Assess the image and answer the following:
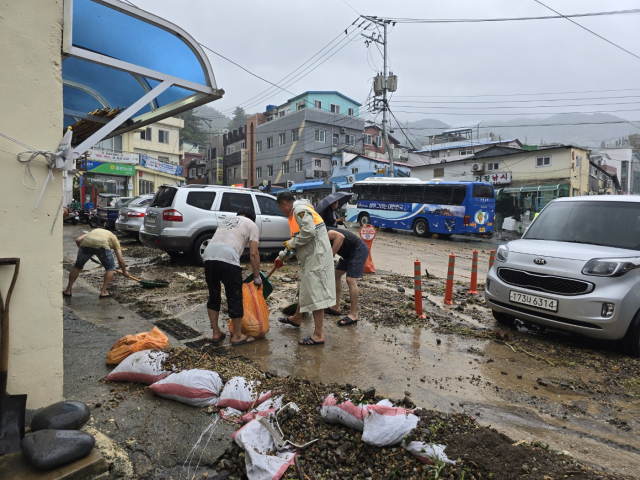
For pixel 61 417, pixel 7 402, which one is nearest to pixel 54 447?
pixel 61 417

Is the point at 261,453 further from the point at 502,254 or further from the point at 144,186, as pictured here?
the point at 144,186

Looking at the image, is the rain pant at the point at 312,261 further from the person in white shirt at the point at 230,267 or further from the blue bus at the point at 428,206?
the blue bus at the point at 428,206

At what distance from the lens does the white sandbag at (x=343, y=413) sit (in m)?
2.63

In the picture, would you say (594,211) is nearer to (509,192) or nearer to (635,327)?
(635,327)

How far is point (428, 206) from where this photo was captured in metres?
20.3

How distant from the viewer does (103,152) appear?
28656 millimetres

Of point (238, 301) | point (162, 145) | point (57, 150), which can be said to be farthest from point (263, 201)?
point (162, 145)

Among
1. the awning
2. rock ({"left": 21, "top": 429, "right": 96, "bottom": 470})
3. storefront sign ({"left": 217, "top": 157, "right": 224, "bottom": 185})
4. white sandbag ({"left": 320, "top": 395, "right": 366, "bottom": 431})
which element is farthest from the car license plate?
storefront sign ({"left": 217, "top": 157, "right": 224, "bottom": 185})

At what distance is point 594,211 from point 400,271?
5.22m

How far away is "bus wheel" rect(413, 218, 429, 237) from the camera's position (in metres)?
20.6

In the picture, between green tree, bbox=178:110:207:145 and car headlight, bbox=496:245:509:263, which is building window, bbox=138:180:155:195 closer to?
green tree, bbox=178:110:207:145

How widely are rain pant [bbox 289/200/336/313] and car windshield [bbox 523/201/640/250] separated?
3064 millimetres

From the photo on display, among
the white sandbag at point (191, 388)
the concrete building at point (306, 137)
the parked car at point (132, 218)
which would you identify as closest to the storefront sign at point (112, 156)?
the concrete building at point (306, 137)

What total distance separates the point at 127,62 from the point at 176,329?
3132mm
